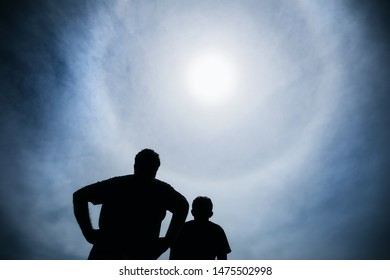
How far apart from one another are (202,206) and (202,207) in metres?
0.02

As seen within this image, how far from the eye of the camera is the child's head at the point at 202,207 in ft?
13.8

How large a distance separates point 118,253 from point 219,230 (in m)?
2.27

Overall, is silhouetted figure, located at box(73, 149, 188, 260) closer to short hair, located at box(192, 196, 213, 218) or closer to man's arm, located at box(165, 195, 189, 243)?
man's arm, located at box(165, 195, 189, 243)

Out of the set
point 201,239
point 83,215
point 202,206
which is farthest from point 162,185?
point 201,239

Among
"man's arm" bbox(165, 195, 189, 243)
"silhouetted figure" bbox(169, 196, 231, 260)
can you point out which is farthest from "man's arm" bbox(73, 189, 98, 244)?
"silhouetted figure" bbox(169, 196, 231, 260)

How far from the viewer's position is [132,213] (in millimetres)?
2545

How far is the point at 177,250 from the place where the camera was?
4.07 metres

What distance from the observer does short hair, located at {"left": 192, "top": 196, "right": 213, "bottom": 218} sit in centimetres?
420

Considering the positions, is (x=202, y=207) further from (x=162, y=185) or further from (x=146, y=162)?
(x=146, y=162)

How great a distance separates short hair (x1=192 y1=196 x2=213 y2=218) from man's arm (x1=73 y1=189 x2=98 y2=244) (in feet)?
6.77

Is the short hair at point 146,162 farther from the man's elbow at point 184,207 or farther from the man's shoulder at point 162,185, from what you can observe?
the man's elbow at point 184,207

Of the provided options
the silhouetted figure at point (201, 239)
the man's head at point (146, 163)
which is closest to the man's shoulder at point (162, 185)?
the man's head at point (146, 163)
